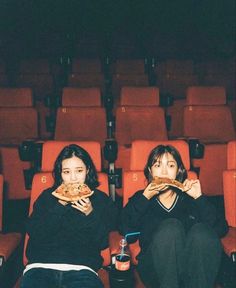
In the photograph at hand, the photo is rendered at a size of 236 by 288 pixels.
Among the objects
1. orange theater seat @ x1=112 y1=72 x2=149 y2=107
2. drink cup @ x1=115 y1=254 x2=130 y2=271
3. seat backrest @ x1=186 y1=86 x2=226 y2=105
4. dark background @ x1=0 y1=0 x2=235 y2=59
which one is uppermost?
dark background @ x1=0 y1=0 x2=235 y2=59

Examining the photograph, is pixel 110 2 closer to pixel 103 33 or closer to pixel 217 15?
pixel 103 33

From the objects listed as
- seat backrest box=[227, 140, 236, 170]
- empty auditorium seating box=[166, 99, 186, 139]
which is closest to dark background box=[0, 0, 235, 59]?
empty auditorium seating box=[166, 99, 186, 139]

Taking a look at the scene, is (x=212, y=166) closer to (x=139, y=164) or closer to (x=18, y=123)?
(x=139, y=164)

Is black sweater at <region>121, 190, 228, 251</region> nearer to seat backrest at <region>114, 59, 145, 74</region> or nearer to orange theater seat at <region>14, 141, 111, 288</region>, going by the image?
orange theater seat at <region>14, 141, 111, 288</region>

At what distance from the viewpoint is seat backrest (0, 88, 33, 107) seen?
→ 68.4 inches

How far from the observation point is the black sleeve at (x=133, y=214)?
866 mm

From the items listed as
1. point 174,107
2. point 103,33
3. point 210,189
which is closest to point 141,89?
point 174,107

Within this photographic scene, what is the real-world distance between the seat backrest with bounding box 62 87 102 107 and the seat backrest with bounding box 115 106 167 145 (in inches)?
6.7

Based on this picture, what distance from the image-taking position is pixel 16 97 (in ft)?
5.74

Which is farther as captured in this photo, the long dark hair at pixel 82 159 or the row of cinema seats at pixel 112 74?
the row of cinema seats at pixel 112 74

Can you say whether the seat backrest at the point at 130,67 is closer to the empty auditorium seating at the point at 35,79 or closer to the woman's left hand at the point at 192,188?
the empty auditorium seating at the point at 35,79

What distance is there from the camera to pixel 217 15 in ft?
10.2

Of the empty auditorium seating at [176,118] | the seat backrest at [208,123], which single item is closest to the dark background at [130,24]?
the empty auditorium seating at [176,118]

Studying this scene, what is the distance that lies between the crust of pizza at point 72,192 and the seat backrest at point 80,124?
2.59ft
